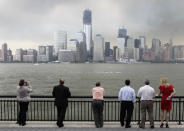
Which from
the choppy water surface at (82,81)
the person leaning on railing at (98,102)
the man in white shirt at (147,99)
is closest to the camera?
the man in white shirt at (147,99)

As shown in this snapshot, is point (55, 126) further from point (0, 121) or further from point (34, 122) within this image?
point (0, 121)

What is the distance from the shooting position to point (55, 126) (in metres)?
9.21

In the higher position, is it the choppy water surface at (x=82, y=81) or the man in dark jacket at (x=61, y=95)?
the man in dark jacket at (x=61, y=95)

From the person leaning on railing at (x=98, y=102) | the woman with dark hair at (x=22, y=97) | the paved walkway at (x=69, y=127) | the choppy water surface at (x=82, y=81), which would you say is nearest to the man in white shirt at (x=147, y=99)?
the paved walkway at (x=69, y=127)

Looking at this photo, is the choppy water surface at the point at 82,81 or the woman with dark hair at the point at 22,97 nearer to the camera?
the woman with dark hair at the point at 22,97

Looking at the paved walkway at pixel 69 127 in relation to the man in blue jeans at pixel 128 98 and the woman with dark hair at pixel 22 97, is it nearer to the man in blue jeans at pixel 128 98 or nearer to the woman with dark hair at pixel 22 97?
the woman with dark hair at pixel 22 97

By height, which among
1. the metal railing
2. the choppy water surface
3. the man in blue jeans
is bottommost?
the choppy water surface

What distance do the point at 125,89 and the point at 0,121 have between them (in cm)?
538

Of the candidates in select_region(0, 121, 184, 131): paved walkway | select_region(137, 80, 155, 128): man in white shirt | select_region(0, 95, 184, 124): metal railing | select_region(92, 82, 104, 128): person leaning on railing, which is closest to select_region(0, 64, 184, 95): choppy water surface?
select_region(0, 95, 184, 124): metal railing

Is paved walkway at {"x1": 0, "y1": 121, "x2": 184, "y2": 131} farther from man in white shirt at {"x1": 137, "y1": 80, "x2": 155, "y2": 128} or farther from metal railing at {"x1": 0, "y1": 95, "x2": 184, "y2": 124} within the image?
metal railing at {"x1": 0, "y1": 95, "x2": 184, "y2": 124}

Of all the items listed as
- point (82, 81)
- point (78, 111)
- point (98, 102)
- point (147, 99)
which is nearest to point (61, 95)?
point (98, 102)

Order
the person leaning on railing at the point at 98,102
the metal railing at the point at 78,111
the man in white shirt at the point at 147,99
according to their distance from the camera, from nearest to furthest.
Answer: the man in white shirt at the point at 147,99 < the person leaning on railing at the point at 98,102 < the metal railing at the point at 78,111

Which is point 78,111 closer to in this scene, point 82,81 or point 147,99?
point 147,99

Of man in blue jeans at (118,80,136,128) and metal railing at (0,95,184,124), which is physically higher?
man in blue jeans at (118,80,136,128)
